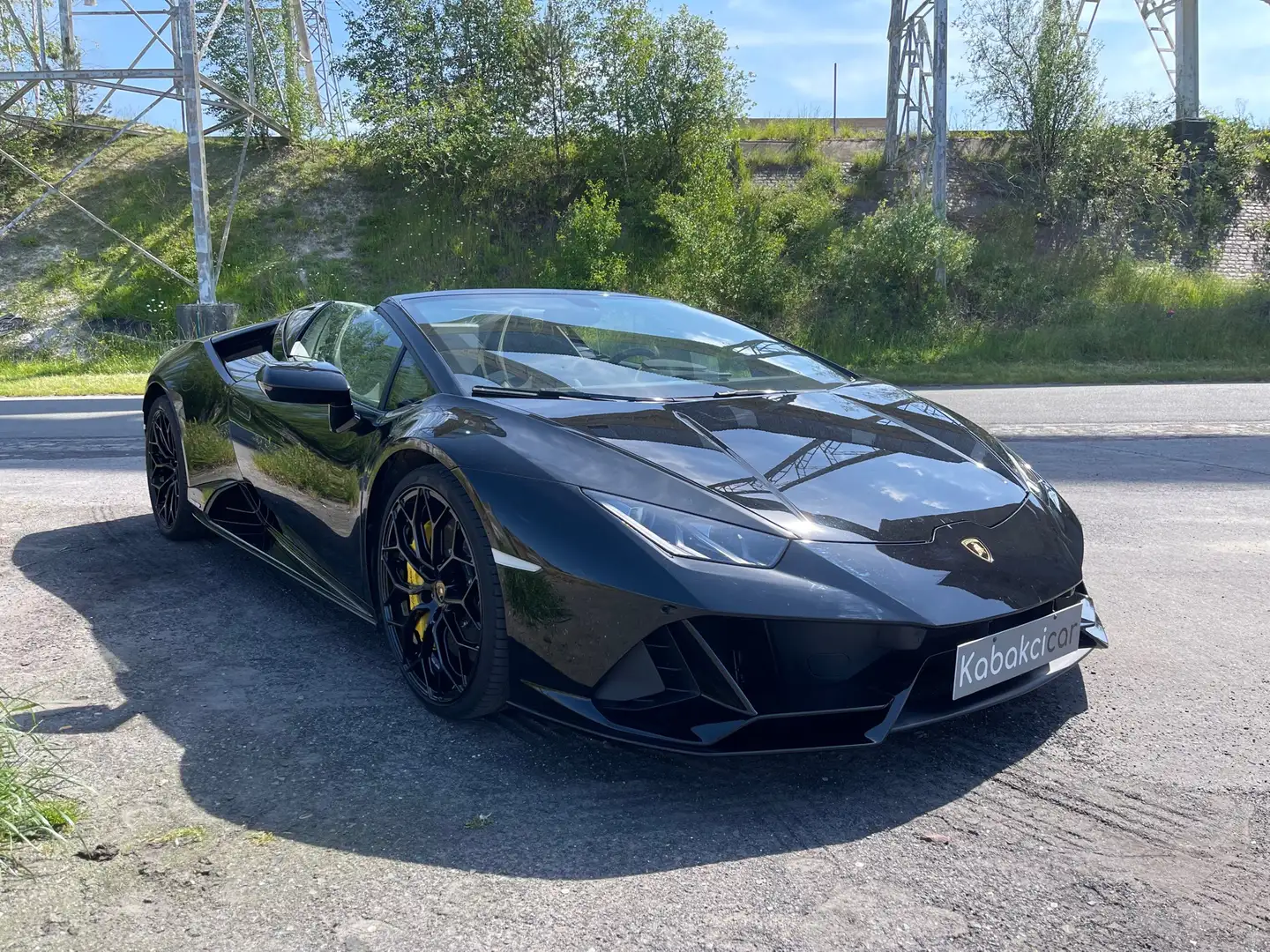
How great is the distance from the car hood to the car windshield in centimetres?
23

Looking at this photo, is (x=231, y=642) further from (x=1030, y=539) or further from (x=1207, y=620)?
(x=1207, y=620)

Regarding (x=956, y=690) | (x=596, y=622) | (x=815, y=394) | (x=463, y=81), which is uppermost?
(x=463, y=81)

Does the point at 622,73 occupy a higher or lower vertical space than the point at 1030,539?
higher

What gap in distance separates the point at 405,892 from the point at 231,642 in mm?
1713

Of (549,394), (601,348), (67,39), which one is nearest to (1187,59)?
(67,39)

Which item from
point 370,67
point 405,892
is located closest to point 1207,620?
point 405,892

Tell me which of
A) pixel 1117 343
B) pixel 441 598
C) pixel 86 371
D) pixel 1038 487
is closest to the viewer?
pixel 441 598

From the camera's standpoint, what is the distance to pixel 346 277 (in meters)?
20.1

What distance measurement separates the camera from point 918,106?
19094mm

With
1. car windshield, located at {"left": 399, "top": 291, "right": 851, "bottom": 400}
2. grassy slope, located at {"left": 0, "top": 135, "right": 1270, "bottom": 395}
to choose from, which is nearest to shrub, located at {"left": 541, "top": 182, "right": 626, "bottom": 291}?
grassy slope, located at {"left": 0, "top": 135, "right": 1270, "bottom": 395}

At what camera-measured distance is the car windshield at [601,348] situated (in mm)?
3195

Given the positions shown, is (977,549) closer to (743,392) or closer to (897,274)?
(743,392)

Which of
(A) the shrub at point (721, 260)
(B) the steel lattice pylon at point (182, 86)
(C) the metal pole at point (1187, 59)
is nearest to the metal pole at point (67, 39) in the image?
(B) the steel lattice pylon at point (182, 86)

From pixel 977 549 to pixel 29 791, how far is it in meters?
2.17
